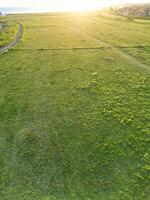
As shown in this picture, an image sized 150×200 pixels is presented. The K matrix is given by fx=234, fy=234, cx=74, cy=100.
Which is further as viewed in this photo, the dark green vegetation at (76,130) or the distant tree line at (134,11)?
the distant tree line at (134,11)

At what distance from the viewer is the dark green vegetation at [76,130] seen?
7094 mm

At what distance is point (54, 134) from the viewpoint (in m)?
9.33

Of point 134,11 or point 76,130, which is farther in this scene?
point 134,11

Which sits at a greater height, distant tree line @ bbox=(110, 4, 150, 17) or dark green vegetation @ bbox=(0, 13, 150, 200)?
distant tree line @ bbox=(110, 4, 150, 17)

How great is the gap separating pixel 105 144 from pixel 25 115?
416cm

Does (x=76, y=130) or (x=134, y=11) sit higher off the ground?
(x=134, y=11)

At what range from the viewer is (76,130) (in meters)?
9.49

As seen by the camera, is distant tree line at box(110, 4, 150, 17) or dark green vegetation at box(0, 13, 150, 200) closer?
dark green vegetation at box(0, 13, 150, 200)

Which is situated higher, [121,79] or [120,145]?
[121,79]

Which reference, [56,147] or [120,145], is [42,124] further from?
[120,145]

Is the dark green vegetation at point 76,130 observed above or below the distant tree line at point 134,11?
below

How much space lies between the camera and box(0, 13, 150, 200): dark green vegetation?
7.09 metres

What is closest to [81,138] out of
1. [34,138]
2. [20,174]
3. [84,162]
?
[84,162]

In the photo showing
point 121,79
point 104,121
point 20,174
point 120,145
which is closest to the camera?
point 20,174
